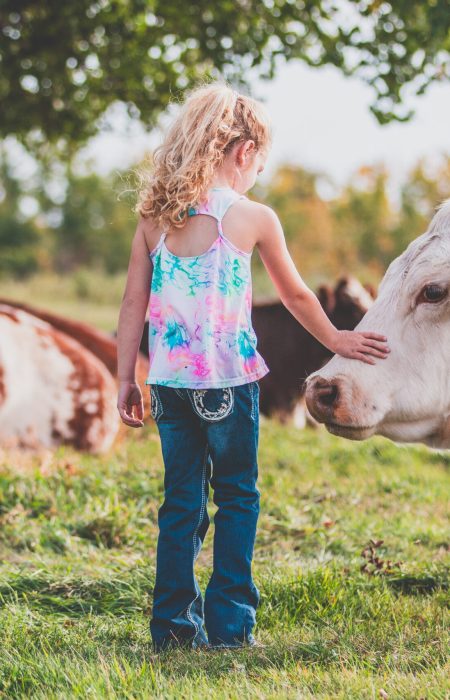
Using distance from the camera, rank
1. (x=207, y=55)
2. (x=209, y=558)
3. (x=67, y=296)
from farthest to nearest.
Answer: (x=67, y=296), (x=207, y=55), (x=209, y=558)

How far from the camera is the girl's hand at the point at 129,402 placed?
Answer: 3.37 metres

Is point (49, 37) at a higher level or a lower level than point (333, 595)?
higher

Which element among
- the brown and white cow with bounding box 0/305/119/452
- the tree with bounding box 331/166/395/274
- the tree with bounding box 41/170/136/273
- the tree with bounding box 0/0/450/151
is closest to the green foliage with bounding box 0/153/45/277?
the tree with bounding box 41/170/136/273

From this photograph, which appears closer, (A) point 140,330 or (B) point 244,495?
(B) point 244,495

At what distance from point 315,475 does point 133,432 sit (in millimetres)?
2106

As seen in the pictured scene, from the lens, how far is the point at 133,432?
8.05m

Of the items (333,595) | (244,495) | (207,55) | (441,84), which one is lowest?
(333,595)

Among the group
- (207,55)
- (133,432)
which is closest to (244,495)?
(133,432)

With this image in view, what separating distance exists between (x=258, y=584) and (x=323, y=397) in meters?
1.20

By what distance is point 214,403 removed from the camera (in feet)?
10.2

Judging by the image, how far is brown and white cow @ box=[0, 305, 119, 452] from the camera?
22.8 ft

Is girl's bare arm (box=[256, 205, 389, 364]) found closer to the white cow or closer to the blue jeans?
the white cow

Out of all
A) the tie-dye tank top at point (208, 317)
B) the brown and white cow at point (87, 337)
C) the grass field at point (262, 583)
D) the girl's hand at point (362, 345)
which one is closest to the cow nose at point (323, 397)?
the girl's hand at point (362, 345)

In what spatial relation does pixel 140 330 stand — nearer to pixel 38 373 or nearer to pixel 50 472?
pixel 50 472
